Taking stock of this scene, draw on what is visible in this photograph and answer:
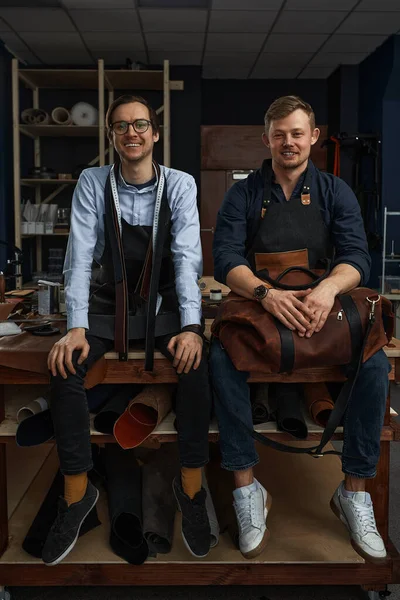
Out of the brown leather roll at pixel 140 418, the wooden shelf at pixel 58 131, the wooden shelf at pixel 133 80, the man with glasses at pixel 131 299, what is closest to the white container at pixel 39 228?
the wooden shelf at pixel 58 131

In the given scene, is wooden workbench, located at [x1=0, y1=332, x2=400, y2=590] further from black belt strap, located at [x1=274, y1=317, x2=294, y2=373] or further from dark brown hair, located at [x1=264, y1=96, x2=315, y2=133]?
dark brown hair, located at [x1=264, y1=96, x2=315, y2=133]

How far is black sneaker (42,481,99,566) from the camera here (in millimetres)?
1630

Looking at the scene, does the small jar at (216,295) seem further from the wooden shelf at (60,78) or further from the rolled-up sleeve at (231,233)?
the wooden shelf at (60,78)

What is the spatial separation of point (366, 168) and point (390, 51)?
3.96 feet

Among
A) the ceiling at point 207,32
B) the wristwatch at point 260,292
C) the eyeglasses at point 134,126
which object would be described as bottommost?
the wristwatch at point 260,292

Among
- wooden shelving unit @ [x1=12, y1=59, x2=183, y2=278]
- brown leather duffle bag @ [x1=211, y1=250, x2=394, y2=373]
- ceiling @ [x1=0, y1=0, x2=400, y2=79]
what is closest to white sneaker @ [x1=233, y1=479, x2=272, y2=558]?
brown leather duffle bag @ [x1=211, y1=250, x2=394, y2=373]

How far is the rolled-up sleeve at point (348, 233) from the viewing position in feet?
6.32

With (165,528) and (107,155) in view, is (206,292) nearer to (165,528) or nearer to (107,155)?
(165,528)

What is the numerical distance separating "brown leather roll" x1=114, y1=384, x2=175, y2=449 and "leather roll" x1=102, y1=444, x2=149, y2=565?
30cm

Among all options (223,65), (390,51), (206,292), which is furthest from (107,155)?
(206,292)

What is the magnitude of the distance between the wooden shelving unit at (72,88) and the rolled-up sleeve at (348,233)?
3775 mm

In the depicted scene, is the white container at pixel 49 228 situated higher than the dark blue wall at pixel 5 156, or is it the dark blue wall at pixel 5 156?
the dark blue wall at pixel 5 156

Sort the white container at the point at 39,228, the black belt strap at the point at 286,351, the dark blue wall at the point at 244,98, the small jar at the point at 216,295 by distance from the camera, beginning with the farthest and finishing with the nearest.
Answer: the dark blue wall at the point at 244,98, the white container at the point at 39,228, the small jar at the point at 216,295, the black belt strap at the point at 286,351

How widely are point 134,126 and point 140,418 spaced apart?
36.0 inches
